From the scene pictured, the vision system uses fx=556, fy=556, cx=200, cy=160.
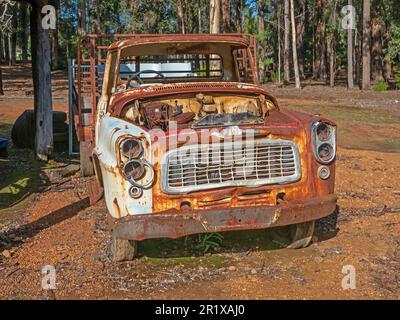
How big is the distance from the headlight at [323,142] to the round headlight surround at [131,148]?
152cm

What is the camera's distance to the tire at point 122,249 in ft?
16.0

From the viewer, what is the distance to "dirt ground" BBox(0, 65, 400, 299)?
436 centimetres

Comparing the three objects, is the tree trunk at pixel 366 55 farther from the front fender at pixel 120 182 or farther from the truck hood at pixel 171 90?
the front fender at pixel 120 182

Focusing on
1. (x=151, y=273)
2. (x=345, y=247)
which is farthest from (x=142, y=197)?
(x=345, y=247)

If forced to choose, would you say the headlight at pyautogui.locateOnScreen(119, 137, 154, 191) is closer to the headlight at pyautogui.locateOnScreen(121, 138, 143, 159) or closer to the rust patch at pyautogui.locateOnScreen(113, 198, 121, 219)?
the headlight at pyautogui.locateOnScreen(121, 138, 143, 159)

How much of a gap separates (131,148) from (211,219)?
86 cm

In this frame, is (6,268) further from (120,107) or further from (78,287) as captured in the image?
(120,107)

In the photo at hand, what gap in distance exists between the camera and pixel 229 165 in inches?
181

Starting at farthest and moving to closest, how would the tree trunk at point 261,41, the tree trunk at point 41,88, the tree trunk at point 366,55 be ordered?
the tree trunk at point 261,41
the tree trunk at point 366,55
the tree trunk at point 41,88

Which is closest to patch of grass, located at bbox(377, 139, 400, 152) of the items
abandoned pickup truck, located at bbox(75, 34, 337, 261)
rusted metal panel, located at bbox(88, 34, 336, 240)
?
abandoned pickup truck, located at bbox(75, 34, 337, 261)

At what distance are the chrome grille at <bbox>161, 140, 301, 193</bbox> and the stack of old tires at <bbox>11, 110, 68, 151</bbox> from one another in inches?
256

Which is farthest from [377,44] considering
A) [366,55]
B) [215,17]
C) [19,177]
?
[19,177]

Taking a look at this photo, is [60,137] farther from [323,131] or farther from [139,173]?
[323,131]

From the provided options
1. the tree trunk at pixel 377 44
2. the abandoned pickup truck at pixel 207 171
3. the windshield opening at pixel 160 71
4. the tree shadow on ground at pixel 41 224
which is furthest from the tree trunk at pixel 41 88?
the tree trunk at pixel 377 44
